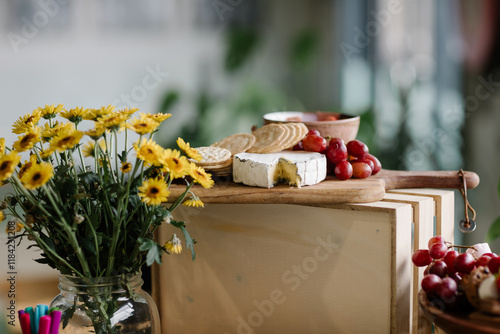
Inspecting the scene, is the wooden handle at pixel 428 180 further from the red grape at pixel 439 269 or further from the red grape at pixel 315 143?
the red grape at pixel 439 269

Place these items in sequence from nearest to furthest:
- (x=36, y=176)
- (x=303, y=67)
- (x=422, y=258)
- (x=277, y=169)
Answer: (x=36, y=176) < (x=422, y=258) < (x=277, y=169) < (x=303, y=67)

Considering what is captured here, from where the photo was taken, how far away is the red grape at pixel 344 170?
1.04 m

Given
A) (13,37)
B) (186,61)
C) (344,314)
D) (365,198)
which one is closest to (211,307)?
(344,314)

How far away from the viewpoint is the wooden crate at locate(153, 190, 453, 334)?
944 mm

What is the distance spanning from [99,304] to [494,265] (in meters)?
0.57

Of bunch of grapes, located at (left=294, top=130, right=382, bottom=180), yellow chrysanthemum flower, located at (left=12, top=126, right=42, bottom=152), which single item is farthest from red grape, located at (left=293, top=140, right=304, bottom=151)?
yellow chrysanthemum flower, located at (left=12, top=126, right=42, bottom=152)

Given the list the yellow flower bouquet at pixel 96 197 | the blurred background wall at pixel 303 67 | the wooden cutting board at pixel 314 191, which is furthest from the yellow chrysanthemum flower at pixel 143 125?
the blurred background wall at pixel 303 67

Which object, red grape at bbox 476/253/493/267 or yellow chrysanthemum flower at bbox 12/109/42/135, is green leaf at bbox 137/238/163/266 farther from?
red grape at bbox 476/253/493/267

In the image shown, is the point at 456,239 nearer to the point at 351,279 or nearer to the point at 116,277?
the point at 351,279

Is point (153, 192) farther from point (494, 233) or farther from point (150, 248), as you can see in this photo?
point (494, 233)

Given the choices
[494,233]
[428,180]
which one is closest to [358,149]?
[428,180]

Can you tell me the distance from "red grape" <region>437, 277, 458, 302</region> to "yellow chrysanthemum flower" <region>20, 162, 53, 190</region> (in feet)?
1.81

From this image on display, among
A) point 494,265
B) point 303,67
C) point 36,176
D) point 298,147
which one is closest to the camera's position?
point 36,176

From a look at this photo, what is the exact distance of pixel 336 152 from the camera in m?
1.06
